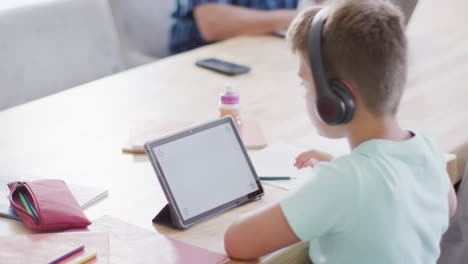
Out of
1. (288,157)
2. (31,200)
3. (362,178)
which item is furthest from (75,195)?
(362,178)

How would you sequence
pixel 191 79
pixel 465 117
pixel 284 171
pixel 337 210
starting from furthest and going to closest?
pixel 191 79
pixel 465 117
pixel 284 171
pixel 337 210

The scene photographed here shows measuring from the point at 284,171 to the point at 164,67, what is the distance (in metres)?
0.78

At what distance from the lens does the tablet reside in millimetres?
1200

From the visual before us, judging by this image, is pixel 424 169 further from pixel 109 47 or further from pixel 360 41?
pixel 109 47

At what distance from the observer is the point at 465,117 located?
1.69 meters

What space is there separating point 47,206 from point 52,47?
111 cm

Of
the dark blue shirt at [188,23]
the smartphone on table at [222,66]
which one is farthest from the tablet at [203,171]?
the dark blue shirt at [188,23]

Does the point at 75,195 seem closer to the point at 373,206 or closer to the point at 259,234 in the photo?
the point at 259,234

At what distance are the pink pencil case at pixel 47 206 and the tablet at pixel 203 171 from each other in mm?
165

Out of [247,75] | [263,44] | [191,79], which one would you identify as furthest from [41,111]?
[263,44]

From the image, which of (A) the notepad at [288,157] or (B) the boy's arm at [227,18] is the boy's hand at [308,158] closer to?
(A) the notepad at [288,157]

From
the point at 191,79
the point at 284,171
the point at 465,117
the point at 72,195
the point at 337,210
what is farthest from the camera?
the point at 191,79

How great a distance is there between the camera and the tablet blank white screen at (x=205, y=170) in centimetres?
121

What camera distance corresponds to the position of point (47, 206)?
1171 millimetres
